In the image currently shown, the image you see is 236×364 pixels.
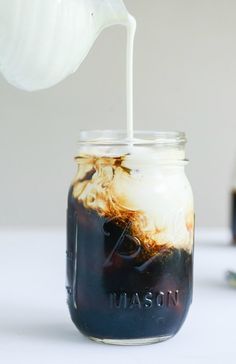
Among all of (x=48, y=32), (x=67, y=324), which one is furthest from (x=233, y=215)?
(x=48, y=32)

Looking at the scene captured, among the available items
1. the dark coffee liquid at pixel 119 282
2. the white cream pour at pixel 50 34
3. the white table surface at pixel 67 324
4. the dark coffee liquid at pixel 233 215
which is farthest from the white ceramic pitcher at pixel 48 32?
the dark coffee liquid at pixel 233 215

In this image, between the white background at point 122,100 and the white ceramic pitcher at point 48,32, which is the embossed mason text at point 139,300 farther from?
the white background at point 122,100

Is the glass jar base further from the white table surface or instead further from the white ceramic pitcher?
the white ceramic pitcher

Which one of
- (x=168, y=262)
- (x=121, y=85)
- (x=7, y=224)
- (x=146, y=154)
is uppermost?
(x=121, y=85)

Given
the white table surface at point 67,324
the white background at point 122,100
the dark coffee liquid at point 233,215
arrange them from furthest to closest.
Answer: the white background at point 122,100, the dark coffee liquid at point 233,215, the white table surface at point 67,324

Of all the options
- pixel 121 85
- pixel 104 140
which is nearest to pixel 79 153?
pixel 104 140

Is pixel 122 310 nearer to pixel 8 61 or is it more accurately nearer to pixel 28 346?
pixel 28 346

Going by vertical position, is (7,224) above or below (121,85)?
below
